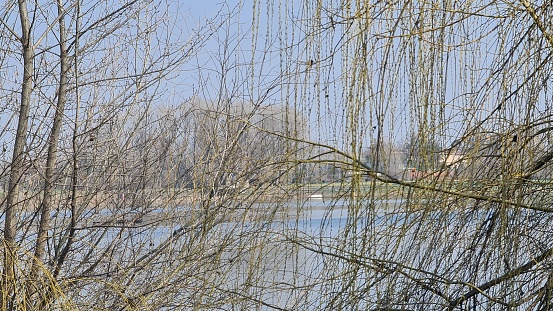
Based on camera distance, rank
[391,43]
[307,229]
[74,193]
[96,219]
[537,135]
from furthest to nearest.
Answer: [96,219] → [74,193] → [307,229] → [537,135] → [391,43]

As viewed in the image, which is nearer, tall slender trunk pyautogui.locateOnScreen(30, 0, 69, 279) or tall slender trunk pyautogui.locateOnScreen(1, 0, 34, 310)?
tall slender trunk pyautogui.locateOnScreen(1, 0, 34, 310)

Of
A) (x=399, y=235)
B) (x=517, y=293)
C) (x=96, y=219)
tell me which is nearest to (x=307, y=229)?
(x=399, y=235)

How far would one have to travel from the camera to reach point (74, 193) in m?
4.03

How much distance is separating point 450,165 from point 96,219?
2.89 meters

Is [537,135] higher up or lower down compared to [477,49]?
lower down

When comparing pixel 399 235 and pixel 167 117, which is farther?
pixel 167 117

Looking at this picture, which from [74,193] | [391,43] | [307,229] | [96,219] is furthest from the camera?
[96,219]

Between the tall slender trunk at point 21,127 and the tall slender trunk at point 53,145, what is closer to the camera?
the tall slender trunk at point 21,127

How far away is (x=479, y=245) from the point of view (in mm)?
2047

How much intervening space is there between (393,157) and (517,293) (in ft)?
1.50

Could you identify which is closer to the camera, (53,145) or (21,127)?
(21,127)

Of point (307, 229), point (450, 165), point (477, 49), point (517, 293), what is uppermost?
point (477, 49)

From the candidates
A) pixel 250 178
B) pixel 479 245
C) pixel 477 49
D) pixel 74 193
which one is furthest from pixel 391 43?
pixel 74 193

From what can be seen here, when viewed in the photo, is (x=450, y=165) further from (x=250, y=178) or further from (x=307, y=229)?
(x=250, y=178)
